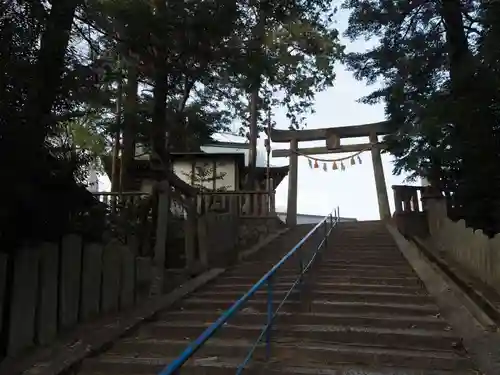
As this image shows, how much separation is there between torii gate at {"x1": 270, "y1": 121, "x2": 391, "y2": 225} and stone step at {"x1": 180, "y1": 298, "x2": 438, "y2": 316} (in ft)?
36.1

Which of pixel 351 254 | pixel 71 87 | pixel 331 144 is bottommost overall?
pixel 351 254

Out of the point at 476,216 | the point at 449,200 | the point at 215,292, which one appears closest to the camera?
the point at 215,292

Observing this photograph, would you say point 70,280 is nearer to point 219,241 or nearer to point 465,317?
point 465,317

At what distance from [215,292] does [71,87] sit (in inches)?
151

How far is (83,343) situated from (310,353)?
7.09 feet

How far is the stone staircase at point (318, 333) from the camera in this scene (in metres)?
4.28

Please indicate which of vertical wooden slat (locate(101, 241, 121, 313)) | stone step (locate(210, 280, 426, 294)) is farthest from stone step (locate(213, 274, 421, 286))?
vertical wooden slat (locate(101, 241, 121, 313))

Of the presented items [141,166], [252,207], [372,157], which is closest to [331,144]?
[372,157]

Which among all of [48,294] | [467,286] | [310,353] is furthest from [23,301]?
[467,286]

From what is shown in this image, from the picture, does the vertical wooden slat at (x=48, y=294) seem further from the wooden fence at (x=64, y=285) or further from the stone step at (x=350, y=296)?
the stone step at (x=350, y=296)

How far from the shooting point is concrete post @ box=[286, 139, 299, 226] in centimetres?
1759

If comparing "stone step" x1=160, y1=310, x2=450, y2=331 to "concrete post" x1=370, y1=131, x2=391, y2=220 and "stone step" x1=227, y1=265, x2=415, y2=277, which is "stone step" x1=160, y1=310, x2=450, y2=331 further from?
"concrete post" x1=370, y1=131, x2=391, y2=220

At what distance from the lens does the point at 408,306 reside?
5.86 meters

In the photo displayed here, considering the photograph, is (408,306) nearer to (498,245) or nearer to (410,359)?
(498,245)
